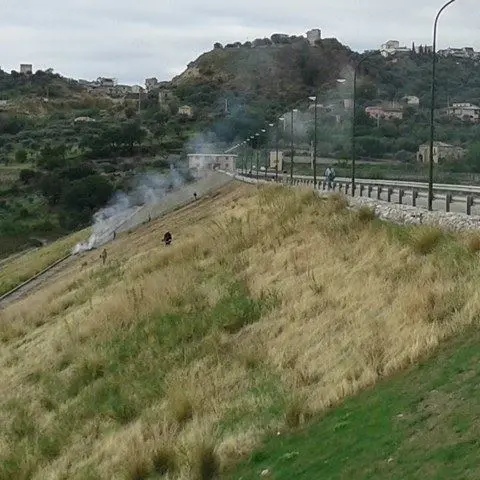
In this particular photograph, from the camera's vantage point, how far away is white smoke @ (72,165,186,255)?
147 ft

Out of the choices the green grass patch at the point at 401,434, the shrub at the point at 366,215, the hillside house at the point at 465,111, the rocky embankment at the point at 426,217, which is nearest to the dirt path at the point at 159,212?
the shrub at the point at 366,215

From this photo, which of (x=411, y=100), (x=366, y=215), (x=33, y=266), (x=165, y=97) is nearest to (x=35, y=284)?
(x=33, y=266)

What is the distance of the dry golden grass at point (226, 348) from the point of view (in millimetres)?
8977

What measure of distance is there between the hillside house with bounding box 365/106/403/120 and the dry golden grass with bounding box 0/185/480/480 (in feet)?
191

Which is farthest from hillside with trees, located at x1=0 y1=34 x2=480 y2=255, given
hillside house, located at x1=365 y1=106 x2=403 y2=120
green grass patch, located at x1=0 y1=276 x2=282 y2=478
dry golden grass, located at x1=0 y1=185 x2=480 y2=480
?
green grass patch, located at x1=0 y1=276 x2=282 y2=478

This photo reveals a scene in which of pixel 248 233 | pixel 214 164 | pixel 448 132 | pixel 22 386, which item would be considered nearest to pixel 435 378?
pixel 22 386

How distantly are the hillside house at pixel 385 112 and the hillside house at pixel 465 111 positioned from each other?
8473 millimetres

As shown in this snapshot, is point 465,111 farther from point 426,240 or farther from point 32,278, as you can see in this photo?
point 426,240

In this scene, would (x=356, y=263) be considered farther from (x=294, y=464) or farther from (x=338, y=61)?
(x=338, y=61)

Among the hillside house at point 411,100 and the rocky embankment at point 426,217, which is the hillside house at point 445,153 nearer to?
the hillside house at point 411,100

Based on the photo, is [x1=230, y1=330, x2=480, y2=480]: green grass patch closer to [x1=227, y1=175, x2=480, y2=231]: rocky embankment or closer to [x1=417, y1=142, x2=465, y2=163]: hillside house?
[x1=227, y1=175, x2=480, y2=231]: rocky embankment

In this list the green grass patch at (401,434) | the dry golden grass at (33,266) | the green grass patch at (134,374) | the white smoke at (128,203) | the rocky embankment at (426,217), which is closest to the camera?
the green grass patch at (401,434)

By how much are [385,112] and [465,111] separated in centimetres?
1685

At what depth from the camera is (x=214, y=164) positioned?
98.1 metres
